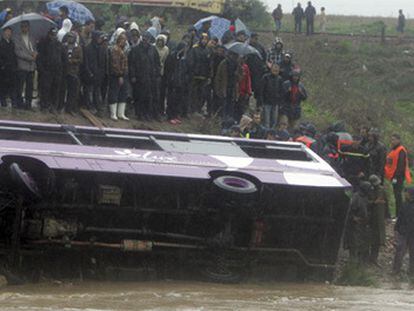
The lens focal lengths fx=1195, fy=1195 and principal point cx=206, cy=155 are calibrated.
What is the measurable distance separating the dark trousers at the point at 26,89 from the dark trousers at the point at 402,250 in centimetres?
625

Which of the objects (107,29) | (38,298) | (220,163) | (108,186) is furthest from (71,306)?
(107,29)

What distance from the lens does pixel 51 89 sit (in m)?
19.1

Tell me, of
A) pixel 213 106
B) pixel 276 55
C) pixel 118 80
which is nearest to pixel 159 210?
pixel 118 80

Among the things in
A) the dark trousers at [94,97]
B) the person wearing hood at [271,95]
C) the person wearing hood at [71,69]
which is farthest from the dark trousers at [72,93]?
the person wearing hood at [271,95]

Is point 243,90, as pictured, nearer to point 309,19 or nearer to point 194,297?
point 194,297

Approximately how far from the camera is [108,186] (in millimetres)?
13617

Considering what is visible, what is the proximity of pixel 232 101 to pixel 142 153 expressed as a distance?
24.0 feet

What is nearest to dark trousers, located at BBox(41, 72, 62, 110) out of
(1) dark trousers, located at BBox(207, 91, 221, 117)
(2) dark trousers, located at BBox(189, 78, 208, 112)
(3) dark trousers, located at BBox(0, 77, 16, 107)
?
(3) dark trousers, located at BBox(0, 77, 16, 107)

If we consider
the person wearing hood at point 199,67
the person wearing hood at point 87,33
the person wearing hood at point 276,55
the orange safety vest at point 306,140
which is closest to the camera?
the orange safety vest at point 306,140

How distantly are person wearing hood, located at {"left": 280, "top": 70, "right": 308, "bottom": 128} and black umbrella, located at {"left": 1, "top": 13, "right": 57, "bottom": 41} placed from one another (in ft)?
14.6

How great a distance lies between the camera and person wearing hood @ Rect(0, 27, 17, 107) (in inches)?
719

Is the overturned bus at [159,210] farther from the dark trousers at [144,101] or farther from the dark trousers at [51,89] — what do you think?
the dark trousers at [144,101]

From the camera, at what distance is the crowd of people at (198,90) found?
56.1 feet

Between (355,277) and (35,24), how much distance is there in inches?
262
